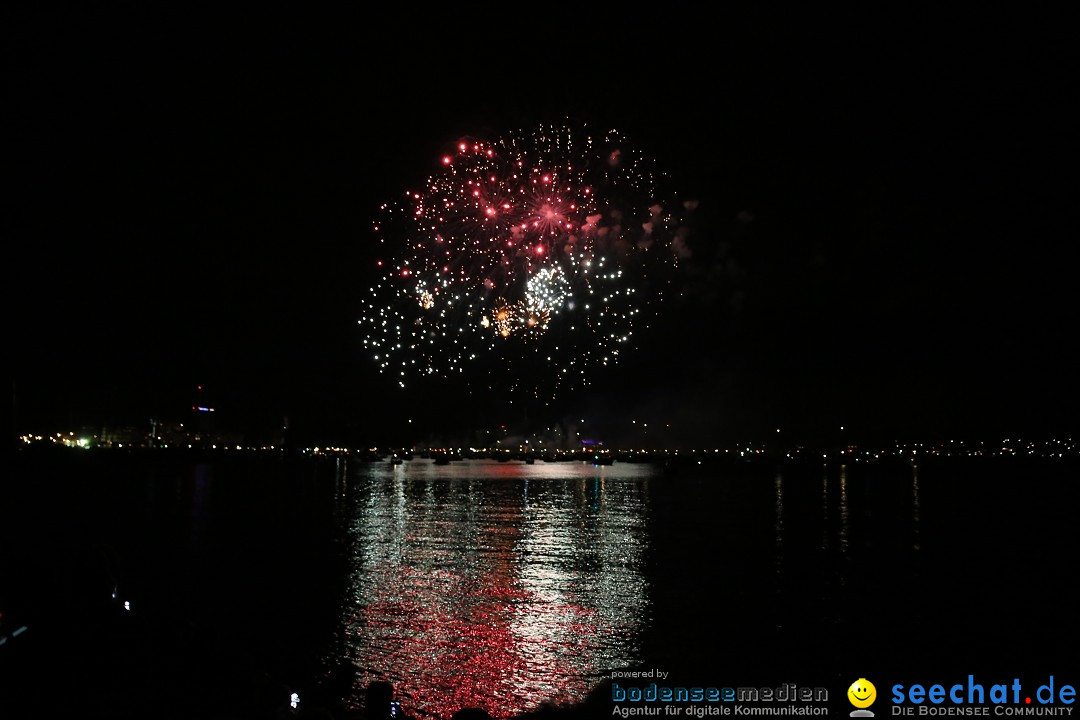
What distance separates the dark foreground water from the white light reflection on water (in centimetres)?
7

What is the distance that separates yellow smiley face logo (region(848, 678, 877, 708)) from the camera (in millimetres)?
7586

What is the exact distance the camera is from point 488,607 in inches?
704

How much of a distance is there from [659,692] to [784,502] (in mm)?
49773

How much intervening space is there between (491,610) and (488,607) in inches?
12.1

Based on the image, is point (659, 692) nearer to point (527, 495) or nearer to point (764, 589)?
point (764, 589)

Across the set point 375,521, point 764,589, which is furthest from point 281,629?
point 375,521

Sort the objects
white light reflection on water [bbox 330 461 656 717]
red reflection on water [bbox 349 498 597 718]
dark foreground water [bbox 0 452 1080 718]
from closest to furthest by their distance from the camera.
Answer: dark foreground water [bbox 0 452 1080 718], red reflection on water [bbox 349 498 597 718], white light reflection on water [bbox 330 461 656 717]

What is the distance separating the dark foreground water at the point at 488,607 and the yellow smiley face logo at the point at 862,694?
228 millimetres

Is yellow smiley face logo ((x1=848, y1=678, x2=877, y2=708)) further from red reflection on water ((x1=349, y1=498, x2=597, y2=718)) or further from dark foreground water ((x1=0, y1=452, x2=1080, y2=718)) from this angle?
red reflection on water ((x1=349, y1=498, x2=597, y2=718))

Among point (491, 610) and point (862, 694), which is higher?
point (862, 694)

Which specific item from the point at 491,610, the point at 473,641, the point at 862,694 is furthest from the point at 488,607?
the point at 862,694

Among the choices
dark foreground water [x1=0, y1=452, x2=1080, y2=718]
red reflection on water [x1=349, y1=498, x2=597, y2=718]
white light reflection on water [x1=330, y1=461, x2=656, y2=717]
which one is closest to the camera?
dark foreground water [x1=0, y1=452, x2=1080, y2=718]

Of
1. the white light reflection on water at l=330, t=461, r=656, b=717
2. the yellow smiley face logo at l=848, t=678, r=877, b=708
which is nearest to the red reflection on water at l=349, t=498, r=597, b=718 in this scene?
the white light reflection on water at l=330, t=461, r=656, b=717

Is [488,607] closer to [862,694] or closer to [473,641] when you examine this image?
[473,641]
